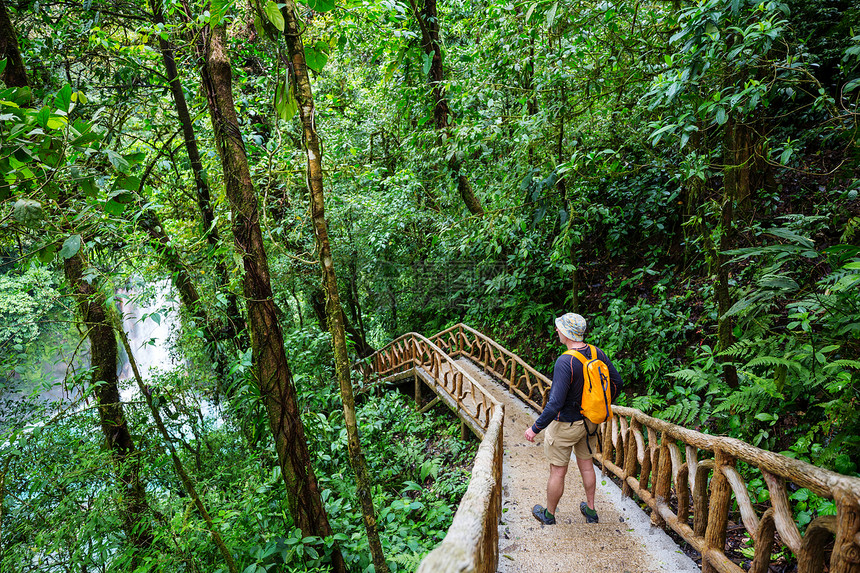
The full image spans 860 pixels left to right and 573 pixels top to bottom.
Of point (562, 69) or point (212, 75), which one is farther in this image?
point (562, 69)

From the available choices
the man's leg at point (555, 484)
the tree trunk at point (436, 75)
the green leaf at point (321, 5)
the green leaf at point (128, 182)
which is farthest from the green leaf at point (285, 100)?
the tree trunk at point (436, 75)

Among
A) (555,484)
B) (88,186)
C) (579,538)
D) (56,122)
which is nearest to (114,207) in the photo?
(88,186)

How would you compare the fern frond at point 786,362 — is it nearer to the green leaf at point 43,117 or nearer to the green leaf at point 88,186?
the green leaf at point 88,186

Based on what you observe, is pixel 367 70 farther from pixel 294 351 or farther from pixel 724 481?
pixel 724 481

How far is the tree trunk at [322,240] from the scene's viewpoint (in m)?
2.55

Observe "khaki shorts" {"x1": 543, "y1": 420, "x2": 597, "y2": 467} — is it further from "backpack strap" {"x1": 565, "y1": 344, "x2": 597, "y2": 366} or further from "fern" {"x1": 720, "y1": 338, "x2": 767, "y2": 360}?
"fern" {"x1": 720, "y1": 338, "x2": 767, "y2": 360}

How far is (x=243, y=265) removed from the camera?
127 inches

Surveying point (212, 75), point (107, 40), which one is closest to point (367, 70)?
point (107, 40)

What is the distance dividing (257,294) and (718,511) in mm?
3704

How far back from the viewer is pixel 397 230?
1055 cm

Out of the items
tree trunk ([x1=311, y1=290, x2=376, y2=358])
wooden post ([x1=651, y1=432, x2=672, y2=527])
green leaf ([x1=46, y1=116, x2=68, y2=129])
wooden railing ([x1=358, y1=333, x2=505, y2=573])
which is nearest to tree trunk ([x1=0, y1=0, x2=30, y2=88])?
green leaf ([x1=46, y1=116, x2=68, y2=129])

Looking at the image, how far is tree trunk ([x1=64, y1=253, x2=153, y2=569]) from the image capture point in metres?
3.89

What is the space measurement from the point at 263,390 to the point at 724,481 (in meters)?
3.43

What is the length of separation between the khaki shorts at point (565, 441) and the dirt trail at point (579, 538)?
622 millimetres
